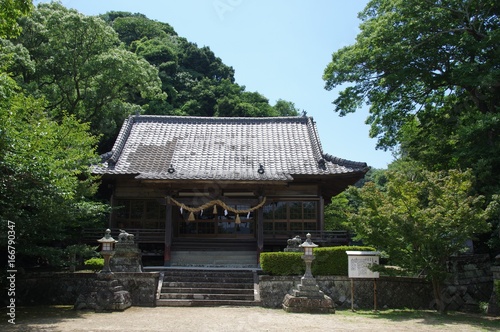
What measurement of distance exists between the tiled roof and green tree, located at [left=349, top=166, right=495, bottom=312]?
514 centimetres

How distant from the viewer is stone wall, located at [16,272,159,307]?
14.1m

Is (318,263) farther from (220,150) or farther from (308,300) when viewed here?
(220,150)

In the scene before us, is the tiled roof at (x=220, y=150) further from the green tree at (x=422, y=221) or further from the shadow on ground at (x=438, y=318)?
the shadow on ground at (x=438, y=318)

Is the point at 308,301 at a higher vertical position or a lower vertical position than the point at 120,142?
lower

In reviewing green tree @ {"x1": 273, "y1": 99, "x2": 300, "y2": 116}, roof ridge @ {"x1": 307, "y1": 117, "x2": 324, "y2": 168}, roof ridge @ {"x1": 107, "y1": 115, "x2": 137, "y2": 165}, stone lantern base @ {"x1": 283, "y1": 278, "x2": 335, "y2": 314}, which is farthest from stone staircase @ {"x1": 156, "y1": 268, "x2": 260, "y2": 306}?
green tree @ {"x1": 273, "y1": 99, "x2": 300, "y2": 116}

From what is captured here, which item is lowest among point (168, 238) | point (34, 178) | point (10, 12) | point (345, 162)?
point (168, 238)

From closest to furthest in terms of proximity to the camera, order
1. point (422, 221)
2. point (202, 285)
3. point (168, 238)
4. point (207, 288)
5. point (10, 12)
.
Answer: point (10, 12), point (422, 221), point (207, 288), point (202, 285), point (168, 238)

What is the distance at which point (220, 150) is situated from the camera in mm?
22047

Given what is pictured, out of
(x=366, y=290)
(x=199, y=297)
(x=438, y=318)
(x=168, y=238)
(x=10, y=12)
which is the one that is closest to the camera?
(x=10, y=12)

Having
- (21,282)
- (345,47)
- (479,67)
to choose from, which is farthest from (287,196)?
(21,282)

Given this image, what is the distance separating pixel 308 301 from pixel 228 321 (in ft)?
9.84

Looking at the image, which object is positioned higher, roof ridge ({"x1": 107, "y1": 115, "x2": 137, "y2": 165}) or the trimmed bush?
roof ridge ({"x1": 107, "y1": 115, "x2": 137, "y2": 165})

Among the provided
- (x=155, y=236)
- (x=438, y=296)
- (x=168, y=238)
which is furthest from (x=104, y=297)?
(x=438, y=296)

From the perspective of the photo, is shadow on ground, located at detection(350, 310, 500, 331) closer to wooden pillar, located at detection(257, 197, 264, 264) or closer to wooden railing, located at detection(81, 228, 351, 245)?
wooden railing, located at detection(81, 228, 351, 245)
